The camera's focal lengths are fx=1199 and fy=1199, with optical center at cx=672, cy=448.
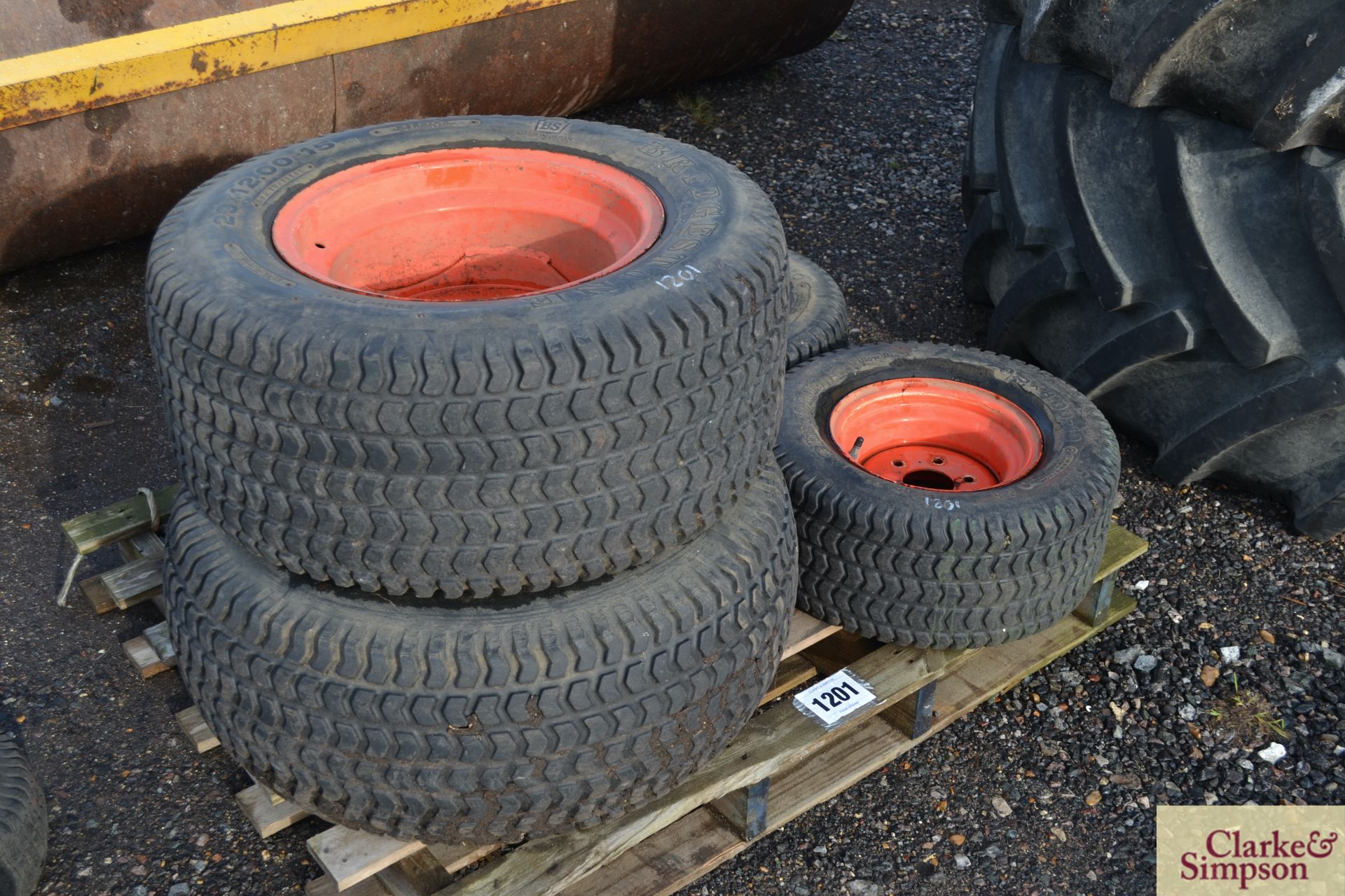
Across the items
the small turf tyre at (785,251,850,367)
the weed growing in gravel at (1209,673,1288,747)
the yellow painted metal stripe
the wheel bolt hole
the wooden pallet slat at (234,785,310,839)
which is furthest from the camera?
the yellow painted metal stripe

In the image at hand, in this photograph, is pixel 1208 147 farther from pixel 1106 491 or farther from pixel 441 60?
pixel 441 60

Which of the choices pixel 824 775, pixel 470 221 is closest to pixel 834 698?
pixel 824 775

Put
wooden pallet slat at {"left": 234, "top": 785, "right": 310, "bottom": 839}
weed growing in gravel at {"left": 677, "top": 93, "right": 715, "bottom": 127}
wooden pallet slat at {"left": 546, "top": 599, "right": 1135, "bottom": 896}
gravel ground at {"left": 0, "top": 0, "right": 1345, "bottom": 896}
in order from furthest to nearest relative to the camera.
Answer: weed growing in gravel at {"left": 677, "top": 93, "right": 715, "bottom": 127} < gravel ground at {"left": 0, "top": 0, "right": 1345, "bottom": 896} < wooden pallet slat at {"left": 546, "top": 599, "right": 1135, "bottom": 896} < wooden pallet slat at {"left": 234, "top": 785, "right": 310, "bottom": 839}

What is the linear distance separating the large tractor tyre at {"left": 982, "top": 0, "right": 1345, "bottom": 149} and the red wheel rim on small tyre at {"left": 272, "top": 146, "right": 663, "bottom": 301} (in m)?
1.43

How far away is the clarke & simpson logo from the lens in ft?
8.63

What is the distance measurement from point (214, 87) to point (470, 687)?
2754mm

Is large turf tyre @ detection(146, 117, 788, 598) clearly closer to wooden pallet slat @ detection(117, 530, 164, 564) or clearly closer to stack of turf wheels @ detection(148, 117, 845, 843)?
stack of turf wheels @ detection(148, 117, 845, 843)

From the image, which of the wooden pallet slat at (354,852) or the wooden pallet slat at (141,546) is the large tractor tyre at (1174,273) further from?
the wooden pallet slat at (141,546)

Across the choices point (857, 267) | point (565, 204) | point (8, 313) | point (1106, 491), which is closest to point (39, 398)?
point (8, 313)

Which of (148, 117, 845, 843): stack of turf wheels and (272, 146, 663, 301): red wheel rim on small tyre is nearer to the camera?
(148, 117, 845, 843): stack of turf wheels

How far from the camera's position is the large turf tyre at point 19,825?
231 cm

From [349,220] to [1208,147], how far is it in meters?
2.19

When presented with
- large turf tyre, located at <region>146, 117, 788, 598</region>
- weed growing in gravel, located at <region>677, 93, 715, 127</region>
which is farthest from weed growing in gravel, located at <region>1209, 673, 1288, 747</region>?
weed growing in gravel, located at <region>677, 93, 715, 127</region>

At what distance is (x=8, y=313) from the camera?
4086 millimetres
